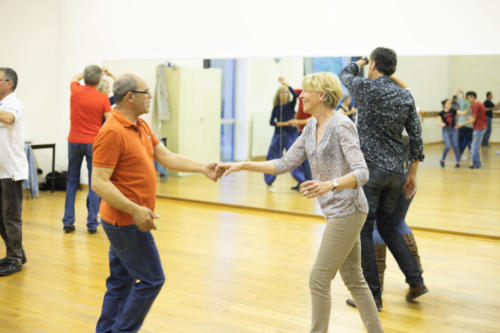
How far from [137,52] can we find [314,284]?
19.8ft

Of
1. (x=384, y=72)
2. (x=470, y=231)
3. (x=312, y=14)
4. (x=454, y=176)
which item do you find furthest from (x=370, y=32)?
(x=384, y=72)

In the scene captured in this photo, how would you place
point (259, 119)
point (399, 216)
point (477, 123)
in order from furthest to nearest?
1. point (259, 119)
2. point (477, 123)
3. point (399, 216)

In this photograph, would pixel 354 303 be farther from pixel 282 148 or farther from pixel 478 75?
pixel 282 148

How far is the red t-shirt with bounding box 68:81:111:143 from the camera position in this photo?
5621 mm

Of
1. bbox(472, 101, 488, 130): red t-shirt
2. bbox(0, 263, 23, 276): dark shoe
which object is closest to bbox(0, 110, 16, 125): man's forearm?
bbox(0, 263, 23, 276): dark shoe

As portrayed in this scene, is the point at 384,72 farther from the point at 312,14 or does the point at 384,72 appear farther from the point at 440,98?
the point at 312,14

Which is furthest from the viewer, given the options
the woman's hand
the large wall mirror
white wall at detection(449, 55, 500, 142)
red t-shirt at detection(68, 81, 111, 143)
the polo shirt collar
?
the large wall mirror

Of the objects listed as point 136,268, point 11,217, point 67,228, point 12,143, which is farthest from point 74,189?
point 136,268

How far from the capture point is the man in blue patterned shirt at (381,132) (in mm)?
3484

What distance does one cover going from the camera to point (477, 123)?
6.20m

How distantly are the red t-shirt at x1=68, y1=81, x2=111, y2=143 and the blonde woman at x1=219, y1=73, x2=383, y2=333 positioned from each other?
11.0ft

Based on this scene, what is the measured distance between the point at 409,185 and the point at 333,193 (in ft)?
4.11

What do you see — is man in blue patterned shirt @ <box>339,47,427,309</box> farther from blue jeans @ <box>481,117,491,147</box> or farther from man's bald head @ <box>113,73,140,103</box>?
blue jeans @ <box>481,117,491,147</box>

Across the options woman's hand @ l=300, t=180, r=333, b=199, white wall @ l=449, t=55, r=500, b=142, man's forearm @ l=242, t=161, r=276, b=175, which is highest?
white wall @ l=449, t=55, r=500, b=142
